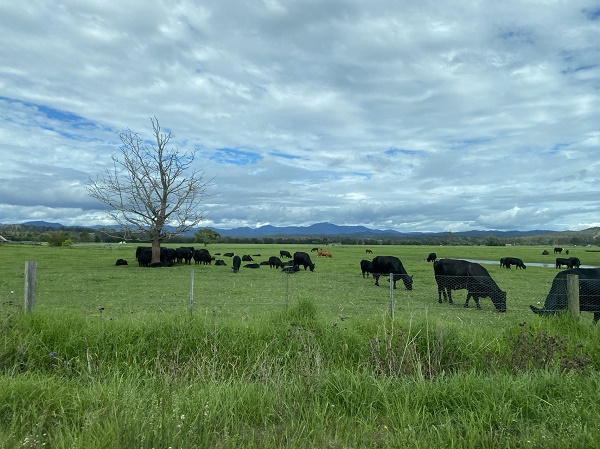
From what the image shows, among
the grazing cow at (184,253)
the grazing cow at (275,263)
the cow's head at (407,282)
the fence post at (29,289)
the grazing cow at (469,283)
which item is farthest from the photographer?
the grazing cow at (184,253)

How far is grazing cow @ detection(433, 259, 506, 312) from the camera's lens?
17922mm

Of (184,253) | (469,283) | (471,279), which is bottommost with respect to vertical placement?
(469,283)

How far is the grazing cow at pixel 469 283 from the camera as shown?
17.9 metres

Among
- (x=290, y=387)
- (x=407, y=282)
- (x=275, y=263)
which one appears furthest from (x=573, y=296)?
(x=275, y=263)

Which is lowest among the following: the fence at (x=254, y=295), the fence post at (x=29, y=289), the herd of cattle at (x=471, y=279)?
the fence at (x=254, y=295)

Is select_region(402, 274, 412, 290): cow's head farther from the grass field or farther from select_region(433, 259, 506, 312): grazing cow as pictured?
the grass field

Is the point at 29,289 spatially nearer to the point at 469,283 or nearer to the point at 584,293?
the point at 584,293

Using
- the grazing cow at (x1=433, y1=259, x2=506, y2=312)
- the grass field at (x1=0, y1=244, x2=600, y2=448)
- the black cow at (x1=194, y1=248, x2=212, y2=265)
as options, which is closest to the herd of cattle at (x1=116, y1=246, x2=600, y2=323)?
the grazing cow at (x1=433, y1=259, x2=506, y2=312)

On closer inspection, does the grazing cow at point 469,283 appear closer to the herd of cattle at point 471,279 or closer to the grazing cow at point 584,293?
the herd of cattle at point 471,279

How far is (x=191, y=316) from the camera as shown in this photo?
7.88 metres

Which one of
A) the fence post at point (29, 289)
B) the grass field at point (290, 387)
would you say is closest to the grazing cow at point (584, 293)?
the grass field at point (290, 387)

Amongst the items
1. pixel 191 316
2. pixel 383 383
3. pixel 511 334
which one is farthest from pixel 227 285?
pixel 383 383

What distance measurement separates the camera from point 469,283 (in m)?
19.1

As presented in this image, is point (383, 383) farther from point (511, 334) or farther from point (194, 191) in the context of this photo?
point (194, 191)
